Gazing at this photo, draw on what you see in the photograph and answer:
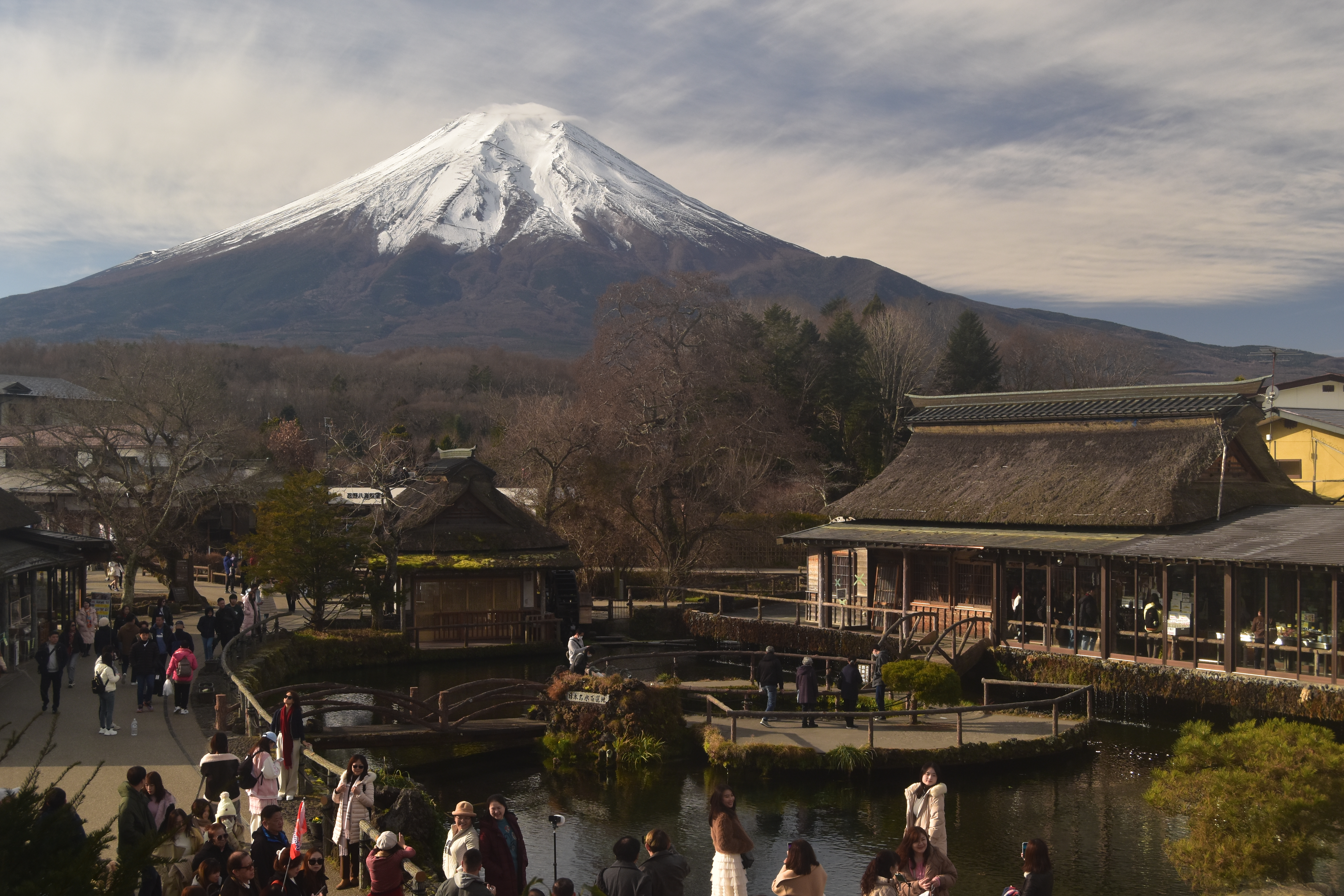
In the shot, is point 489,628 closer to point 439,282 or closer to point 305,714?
point 305,714

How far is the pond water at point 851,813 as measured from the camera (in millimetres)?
12914

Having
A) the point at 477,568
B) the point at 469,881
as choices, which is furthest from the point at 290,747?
the point at 477,568

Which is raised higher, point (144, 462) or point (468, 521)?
point (144, 462)

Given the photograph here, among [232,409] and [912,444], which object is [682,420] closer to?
[912,444]

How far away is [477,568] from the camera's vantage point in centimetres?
2912

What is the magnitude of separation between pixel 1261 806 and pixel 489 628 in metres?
22.4

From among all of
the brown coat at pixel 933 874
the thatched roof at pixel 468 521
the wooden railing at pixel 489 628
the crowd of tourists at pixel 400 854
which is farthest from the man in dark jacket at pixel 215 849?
the thatched roof at pixel 468 521

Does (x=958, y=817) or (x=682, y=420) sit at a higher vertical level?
(x=682, y=420)

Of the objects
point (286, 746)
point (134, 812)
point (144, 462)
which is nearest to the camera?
point (134, 812)

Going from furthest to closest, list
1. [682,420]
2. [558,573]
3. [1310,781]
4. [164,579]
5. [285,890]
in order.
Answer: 1. [682,420]
2. [164,579]
3. [558,573]
4. [1310,781]
5. [285,890]

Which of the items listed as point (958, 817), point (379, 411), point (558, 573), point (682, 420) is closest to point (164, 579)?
point (558, 573)

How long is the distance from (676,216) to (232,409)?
133045 mm

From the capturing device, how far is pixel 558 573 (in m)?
32.1

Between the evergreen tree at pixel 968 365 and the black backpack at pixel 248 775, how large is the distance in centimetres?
5368
